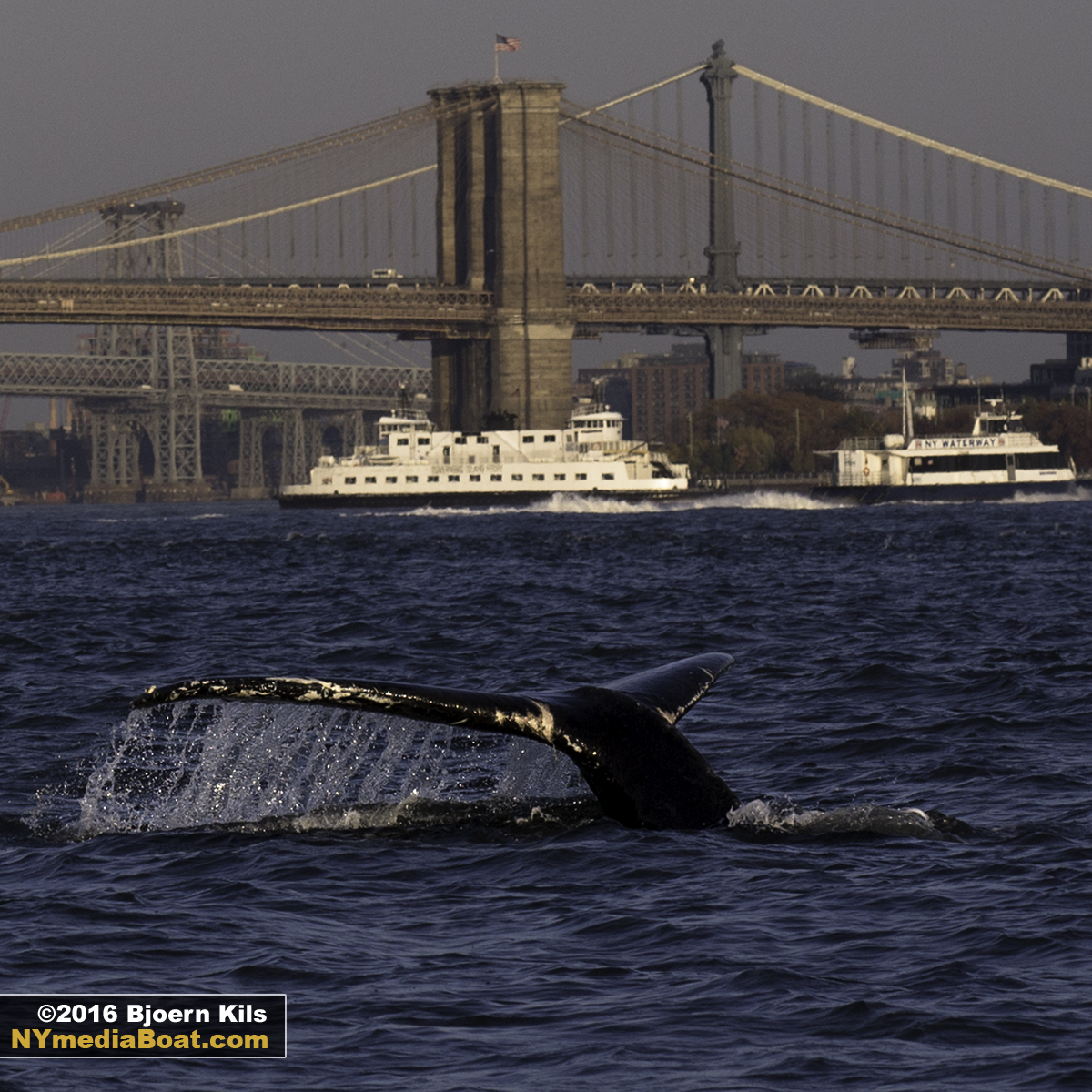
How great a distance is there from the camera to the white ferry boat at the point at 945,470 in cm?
9956

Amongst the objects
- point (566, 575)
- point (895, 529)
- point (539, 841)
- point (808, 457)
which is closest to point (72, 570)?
point (566, 575)

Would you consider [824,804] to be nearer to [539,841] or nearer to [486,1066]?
[539,841]

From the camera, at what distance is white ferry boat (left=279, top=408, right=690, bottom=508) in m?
106

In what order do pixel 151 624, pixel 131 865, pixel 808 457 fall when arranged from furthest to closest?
pixel 808 457 < pixel 151 624 < pixel 131 865

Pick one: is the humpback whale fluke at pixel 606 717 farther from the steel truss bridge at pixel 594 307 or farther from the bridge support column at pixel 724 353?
the bridge support column at pixel 724 353

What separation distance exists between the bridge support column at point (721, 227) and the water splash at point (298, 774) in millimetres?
110125

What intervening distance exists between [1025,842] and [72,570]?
133 ft

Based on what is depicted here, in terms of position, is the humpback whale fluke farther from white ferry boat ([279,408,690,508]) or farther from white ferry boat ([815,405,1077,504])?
white ferry boat ([279,408,690,508])

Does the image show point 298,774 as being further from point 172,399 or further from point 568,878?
point 172,399

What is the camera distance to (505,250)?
11662 centimetres

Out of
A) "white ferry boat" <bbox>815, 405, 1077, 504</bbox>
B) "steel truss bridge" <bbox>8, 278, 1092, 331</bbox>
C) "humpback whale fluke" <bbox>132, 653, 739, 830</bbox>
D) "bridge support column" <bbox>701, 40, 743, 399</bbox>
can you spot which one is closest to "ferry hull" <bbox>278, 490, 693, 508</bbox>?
"white ferry boat" <bbox>815, 405, 1077, 504</bbox>

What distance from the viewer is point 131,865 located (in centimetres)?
1014

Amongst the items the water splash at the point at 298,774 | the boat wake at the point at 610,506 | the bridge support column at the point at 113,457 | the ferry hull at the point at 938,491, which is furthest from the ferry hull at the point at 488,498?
the bridge support column at the point at 113,457

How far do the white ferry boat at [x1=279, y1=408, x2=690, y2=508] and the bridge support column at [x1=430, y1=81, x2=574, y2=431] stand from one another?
12.6ft
